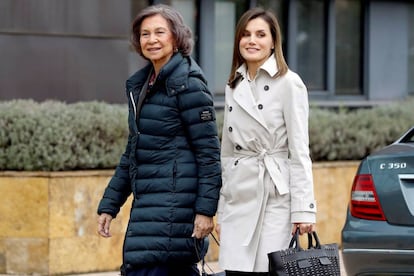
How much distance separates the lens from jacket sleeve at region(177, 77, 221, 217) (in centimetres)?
482

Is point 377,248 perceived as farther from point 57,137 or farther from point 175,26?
point 57,137

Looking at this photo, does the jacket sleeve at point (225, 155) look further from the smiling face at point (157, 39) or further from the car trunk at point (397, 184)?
the car trunk at point (397, 184)

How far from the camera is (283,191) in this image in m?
4.75

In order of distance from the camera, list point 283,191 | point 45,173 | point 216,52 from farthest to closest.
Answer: point 216,52, point 45,173, point 283,191

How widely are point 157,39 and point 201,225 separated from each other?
3.20 feet

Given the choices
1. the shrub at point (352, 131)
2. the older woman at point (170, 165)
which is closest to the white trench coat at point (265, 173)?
the older woman at point (170, 165)

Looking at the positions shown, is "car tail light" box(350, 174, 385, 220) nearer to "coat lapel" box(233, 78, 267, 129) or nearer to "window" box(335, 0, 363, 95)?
"coat lapel" box(233, 78, 267, 129)

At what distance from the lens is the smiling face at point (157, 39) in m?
4.97

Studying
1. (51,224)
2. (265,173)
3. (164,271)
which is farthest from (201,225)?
(51,224)

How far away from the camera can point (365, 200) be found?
590cm

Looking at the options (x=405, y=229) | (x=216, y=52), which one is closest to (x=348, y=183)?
(x=216, y=52)

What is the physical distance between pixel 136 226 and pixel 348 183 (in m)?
5.12

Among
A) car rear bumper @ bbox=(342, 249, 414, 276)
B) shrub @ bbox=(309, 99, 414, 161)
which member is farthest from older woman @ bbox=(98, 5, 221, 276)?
shrub @ bbox=(309, 99, 414, 161)

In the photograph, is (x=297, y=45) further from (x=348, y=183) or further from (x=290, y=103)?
(x=290, y=103)
